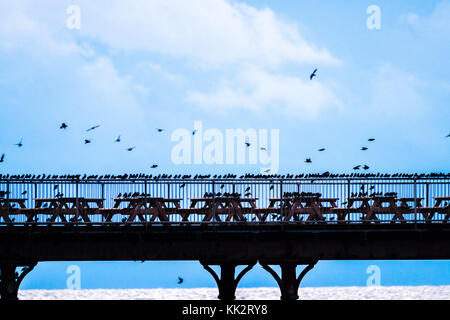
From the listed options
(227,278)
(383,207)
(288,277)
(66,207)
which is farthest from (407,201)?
(66,207)

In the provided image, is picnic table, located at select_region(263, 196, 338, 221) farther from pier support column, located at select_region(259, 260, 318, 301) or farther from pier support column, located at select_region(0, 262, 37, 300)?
pier support column, located at select_region(0, 262, 37, 300)

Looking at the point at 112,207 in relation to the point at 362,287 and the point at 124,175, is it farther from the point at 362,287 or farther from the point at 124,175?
the point at 362,287

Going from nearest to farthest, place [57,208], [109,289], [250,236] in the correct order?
[250,236] → [57,208] → [109,289]

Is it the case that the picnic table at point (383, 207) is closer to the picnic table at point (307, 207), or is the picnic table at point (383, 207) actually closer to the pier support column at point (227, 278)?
the picnic table at point (307, 207)

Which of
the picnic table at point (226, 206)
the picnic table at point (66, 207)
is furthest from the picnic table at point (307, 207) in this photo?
the picnic table at point (66, 207)

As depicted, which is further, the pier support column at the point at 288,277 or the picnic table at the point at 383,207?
the picnic table at the point at 383,207

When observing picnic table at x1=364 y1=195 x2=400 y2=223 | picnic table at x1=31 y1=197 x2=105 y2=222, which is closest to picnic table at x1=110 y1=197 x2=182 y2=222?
picnic table at x1=31 y1=197 x2=105 y2=222

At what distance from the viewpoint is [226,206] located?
72.9 ft

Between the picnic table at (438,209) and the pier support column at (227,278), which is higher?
the picnic table at (438,209)

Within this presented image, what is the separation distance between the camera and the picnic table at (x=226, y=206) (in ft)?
72.0

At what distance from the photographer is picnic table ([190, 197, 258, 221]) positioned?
2195cm
